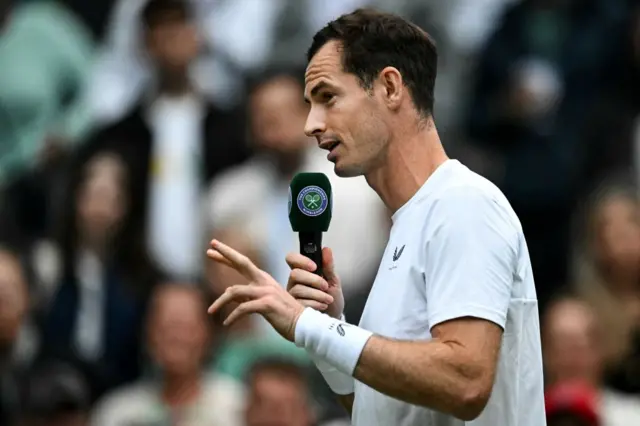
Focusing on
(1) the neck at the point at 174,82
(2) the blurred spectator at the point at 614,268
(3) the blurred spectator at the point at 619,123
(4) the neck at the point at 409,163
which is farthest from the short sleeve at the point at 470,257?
(1) the neck at the point at 174,82

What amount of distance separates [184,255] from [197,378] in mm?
1328

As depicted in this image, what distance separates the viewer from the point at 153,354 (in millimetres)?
7508

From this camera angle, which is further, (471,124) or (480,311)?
(471,124)

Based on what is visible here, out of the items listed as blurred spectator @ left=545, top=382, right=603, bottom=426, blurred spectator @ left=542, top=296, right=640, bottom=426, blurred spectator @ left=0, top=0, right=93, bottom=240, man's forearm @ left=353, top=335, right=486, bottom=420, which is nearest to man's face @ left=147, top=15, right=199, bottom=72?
blurred spectator @ left=0, top=0, right=93, bottom=240

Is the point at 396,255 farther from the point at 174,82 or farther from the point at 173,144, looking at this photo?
the point at 174,82

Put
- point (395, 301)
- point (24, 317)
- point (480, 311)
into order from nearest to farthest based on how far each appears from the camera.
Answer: point (480, 311), point (395, 301), point (24, 317)

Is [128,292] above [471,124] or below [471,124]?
below

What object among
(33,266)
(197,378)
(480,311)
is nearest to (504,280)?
(480,311)

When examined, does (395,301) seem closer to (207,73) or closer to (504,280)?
(504,280)

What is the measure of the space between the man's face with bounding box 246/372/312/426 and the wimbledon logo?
2888 millimetres

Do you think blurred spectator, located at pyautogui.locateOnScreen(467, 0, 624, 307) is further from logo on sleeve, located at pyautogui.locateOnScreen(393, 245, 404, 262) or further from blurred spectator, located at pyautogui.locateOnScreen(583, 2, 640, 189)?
logo on sleeve, located at pyautogui.locateOnScreen(393, 245, 404, 262)

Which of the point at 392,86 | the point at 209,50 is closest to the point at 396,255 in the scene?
the point at 392,86

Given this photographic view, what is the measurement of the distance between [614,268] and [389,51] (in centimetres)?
389

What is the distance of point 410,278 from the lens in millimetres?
4035
